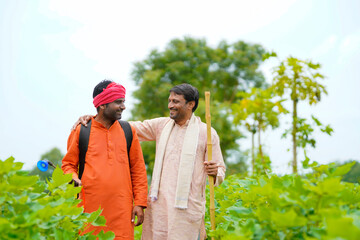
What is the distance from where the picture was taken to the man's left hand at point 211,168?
3.56 meters

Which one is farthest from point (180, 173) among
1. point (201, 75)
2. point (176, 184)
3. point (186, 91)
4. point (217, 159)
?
point (201, 75)

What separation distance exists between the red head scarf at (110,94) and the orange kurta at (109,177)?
198mm

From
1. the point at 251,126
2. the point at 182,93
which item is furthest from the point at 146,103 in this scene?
the point at 182,93

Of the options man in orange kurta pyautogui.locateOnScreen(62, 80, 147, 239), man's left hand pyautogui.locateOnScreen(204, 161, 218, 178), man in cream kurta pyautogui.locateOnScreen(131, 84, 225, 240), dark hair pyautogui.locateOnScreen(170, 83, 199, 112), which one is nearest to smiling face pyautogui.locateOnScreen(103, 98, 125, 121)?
man in orange kurta pyautogui.locateOnScreen(62, 80, 147, 239)

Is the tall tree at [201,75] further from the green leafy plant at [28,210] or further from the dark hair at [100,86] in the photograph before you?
the green leafy plant at [28,210]

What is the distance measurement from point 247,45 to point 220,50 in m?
2.47

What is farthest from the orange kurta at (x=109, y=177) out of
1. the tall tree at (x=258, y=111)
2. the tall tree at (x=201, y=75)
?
the tall tree at (x=201, y=75)

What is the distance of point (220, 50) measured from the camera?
2988cm

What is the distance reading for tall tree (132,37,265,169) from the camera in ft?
82.8

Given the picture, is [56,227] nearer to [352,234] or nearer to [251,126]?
[352,234]

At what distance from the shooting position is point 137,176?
3500 mm

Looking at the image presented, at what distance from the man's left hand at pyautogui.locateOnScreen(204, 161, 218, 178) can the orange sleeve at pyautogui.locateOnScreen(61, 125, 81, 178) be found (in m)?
1.12

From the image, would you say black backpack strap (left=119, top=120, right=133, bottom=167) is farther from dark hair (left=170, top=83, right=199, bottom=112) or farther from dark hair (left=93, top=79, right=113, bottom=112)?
dark hair (left=170, top=83, right=199, bottom=112)

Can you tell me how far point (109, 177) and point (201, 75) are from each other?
25035mm
